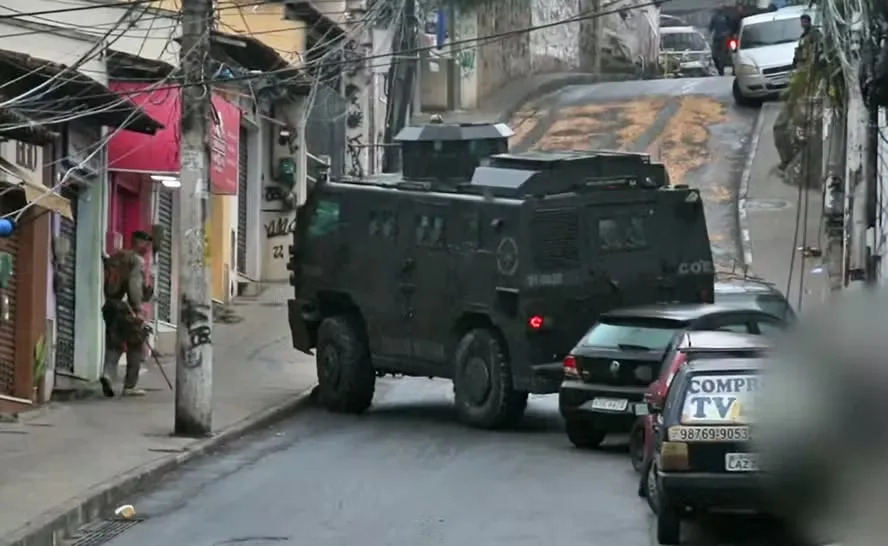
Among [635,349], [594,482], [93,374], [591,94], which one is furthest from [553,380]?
[591,94]

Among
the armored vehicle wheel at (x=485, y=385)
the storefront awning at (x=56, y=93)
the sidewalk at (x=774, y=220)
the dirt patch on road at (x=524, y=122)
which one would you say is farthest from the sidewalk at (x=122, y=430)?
the dirt patch on road at (x=524, y=122)

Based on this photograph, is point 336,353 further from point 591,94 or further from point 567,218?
point 591,94

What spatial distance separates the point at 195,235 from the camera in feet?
59.5

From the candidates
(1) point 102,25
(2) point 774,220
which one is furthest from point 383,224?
(2) point 774,220

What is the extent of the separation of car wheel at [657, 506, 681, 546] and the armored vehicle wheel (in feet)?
22.3

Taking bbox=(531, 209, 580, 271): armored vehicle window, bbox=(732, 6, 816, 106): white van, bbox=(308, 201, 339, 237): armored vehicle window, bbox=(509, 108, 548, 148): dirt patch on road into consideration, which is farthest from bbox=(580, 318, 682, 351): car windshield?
bbox=(732, 6, 816, 106): white van

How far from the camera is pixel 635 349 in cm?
1745

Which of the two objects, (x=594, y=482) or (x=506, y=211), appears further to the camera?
(x=506, y=211)

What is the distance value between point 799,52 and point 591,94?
25953 millimetres

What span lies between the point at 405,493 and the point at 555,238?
503cm

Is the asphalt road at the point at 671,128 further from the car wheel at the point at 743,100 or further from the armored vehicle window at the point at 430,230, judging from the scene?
the armored vehicle window at the point at 430,230

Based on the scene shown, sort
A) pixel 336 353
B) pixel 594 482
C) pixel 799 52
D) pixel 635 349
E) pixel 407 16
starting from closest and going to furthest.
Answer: pixel 594 482 → pixel 635 349 → pixel 336 353 → pixel 799 52 → pixel 407 16

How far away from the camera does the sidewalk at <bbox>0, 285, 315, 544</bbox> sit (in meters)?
14.5

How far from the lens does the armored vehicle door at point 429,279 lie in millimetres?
20531
